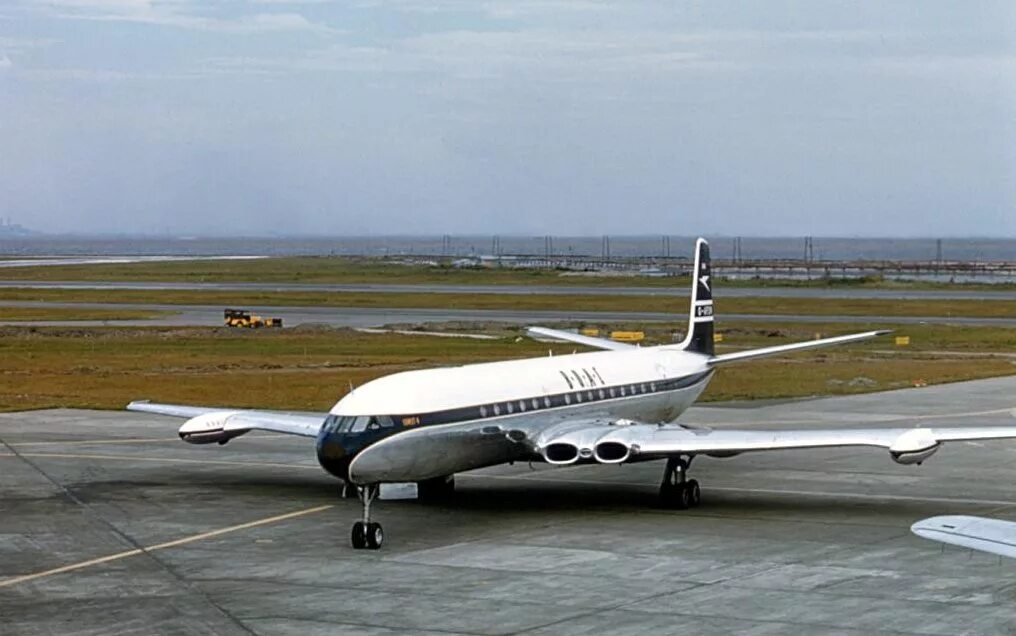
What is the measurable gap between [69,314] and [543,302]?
37.6m

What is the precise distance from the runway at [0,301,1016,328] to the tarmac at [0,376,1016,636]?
56435 mm

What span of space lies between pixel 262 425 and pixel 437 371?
6.16m

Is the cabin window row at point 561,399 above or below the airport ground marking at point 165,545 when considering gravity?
above

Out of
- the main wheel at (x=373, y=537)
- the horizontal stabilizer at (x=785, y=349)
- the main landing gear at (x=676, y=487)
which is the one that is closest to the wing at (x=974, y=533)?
the main wheel at (x=373, y=537)

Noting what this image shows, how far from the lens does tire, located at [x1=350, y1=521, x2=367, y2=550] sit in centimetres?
2812

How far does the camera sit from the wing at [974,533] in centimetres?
1883

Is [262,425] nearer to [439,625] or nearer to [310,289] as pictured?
[439,625]

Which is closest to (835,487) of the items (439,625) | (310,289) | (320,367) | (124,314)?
(439,625)

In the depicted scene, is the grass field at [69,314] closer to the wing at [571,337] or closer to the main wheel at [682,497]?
the wing at [571,337]

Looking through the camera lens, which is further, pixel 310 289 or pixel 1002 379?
pixel 310 289

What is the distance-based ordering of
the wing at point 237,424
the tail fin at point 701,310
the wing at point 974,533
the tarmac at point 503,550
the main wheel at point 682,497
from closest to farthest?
1. the wing at point 974,533
2. the tarmac at point 503,550
3. the main wheel at point 682,497
4. the wing at point 237,424
5. the tail fin at point 701,310

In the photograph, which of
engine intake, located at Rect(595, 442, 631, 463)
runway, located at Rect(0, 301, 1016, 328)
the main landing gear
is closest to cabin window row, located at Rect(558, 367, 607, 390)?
engine intake, located at Rect(595, 442, 631, 463)

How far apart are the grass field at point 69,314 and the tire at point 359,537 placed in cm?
8060

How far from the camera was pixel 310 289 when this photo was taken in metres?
154
